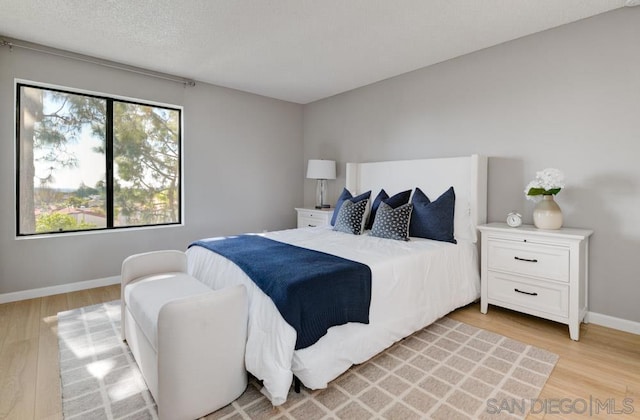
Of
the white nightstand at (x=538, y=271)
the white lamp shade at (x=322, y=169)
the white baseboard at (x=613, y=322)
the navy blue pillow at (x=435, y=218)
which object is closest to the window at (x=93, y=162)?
the white lamp shade at (x=322, y=169)

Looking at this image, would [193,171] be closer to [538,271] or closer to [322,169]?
[322,169]

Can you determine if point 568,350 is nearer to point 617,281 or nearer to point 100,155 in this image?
point 617,281

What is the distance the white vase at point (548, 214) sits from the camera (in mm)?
2475

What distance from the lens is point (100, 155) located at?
→ 137 inches

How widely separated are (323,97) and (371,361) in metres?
Result: 3.85

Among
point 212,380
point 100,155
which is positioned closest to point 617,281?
point 212,380

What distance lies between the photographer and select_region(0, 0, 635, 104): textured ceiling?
7.70 ft

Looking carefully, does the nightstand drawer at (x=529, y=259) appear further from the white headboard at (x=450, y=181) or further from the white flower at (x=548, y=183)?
the white flower at (x=548, y=183)

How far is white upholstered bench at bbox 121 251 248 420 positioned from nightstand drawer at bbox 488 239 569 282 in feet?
7.11

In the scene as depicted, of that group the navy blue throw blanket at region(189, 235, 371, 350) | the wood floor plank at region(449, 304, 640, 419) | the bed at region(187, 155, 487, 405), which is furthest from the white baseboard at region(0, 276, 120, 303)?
the wood floor plank at region(449, 304, 640, 419)

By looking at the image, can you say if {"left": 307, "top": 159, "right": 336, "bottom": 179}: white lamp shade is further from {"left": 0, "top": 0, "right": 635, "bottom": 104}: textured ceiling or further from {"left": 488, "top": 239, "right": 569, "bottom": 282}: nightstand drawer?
{"left": 488, "top": 239, "right": 569, "bottom": 282}: nightstand drawer

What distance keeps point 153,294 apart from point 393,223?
1.99 metres

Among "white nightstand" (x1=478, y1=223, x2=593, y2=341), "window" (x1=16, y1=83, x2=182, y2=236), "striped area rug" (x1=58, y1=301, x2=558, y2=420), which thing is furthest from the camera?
"window" (x1=16, y1=83, x2=182, y2=236)

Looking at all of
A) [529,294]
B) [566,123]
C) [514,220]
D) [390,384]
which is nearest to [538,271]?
[529,294]
